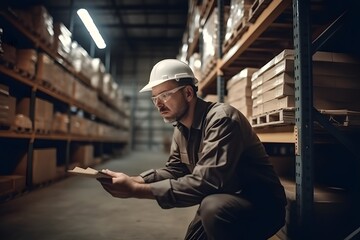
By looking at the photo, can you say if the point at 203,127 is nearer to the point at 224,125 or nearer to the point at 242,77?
the point at 224,125

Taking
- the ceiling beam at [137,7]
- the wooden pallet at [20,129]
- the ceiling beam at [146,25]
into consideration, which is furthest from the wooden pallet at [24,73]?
the ceiling beam at [146,25]

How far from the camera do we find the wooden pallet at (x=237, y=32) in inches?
125

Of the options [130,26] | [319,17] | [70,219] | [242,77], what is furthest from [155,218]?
[130,26]

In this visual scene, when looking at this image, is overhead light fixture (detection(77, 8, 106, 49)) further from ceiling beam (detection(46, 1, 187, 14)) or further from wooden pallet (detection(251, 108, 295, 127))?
wooden pallet (detection(251, 108, 295, 127))

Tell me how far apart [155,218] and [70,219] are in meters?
1.03

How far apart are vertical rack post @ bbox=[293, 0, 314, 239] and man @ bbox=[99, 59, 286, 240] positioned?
5.7 inches

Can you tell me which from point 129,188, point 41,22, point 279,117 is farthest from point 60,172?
point 279,117

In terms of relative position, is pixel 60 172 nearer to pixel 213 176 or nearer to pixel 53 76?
pixel 53 76

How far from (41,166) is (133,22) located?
1167 cm

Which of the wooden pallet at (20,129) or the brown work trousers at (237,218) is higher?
the wooden pallet at (20,129)

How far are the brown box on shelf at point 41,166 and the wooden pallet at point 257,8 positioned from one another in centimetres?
453

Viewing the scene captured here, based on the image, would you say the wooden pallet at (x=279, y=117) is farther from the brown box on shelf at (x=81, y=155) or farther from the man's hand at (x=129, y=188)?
the brown box on shelf at (x=81, y=155)

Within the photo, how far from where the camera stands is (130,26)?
1602cm

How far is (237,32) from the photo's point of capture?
135 inches
